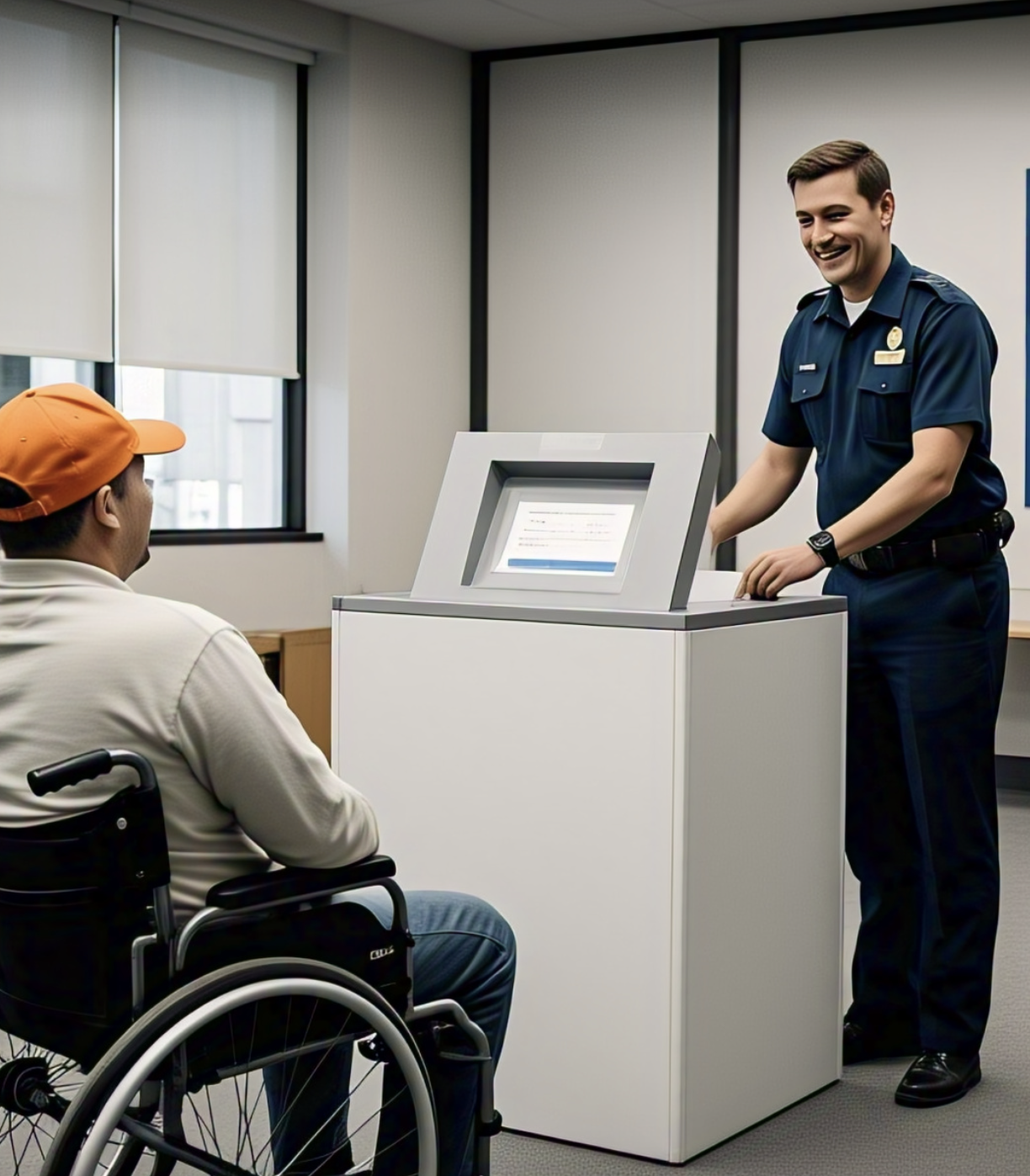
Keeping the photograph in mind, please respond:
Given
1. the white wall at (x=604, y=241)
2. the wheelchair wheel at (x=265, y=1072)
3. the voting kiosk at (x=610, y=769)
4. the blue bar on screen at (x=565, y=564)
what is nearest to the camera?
the wheelchair wheel at (x=265, y=1072)

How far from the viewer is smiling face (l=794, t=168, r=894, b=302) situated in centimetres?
276

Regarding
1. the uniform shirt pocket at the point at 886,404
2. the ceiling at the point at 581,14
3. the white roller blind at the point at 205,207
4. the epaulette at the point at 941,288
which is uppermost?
the ceiling at the point at 581,14

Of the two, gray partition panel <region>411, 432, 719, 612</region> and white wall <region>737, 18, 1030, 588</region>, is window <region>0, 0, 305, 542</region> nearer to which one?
white wall <region>737, 18, 1030, 588</region>

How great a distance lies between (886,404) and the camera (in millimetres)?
2779

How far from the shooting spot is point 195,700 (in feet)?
5.49

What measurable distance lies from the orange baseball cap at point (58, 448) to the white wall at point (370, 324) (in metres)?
4.01

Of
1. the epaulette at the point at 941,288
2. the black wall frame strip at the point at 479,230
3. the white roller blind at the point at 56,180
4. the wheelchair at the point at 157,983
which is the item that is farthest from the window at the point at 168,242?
the wheelchair at the point at 157,983

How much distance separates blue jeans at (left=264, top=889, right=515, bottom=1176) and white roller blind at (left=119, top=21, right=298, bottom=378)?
383cm

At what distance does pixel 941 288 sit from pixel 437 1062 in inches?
60.7

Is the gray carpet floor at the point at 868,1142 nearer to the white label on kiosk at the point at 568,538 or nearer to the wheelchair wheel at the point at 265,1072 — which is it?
the wheelchair wheel at the point at 265,1072

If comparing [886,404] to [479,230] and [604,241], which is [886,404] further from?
[479,230]

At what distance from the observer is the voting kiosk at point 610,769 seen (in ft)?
7.95

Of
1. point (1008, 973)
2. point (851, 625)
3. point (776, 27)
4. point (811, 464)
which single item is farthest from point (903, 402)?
point (776, 27)

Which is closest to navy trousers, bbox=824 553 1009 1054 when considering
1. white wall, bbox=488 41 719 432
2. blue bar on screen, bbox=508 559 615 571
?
blue bar on screen, bbox=508 559 615 571
